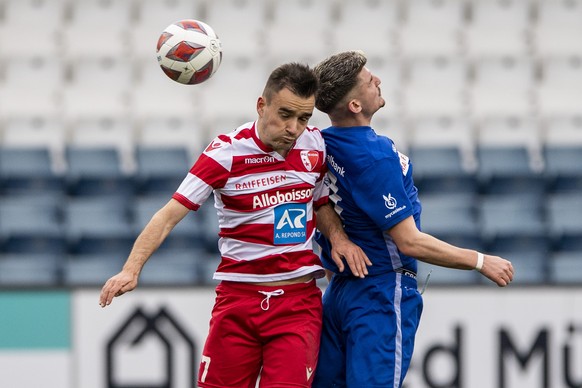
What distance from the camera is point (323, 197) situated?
519 centimetres

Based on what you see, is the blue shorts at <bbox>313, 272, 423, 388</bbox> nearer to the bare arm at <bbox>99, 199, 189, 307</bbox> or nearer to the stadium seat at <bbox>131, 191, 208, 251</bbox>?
the bare arm at <bbox>99, 199, 189, 307</bbox>

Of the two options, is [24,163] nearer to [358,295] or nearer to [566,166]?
[566,166]

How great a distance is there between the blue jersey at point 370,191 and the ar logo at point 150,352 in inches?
103

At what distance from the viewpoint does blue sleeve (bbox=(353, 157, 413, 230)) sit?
16.0 feet

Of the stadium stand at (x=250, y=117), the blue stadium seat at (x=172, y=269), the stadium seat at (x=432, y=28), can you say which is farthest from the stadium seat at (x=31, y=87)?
the stadium seat at (x=432, y=28)

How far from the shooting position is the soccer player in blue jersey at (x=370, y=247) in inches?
192

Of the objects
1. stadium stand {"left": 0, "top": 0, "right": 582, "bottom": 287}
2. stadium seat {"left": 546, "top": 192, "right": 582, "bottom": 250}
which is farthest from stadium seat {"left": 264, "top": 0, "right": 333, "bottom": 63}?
stadium seat {"left": 546, "top": 192, "right": 582, "bottom": 250}

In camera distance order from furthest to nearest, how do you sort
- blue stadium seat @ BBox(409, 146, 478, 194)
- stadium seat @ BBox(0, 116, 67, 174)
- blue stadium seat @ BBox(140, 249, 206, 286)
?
1. stadium seat @ BBox(0, 116, 67, 174)
2. blue stadium seat @ BBox(409, 146, 478, 194)
3. blue stadium seat @ BBox(140, 249, 206, 286)

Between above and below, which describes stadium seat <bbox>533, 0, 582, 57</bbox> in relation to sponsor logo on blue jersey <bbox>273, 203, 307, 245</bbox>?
above

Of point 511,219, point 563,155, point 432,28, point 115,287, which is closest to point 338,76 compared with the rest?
point 115,287

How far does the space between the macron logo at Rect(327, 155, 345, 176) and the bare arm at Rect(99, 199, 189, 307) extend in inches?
27.3

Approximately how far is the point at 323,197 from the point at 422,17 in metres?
8.12

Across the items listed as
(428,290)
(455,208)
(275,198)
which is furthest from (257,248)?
(455,208)

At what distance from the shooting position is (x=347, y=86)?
4977mm
